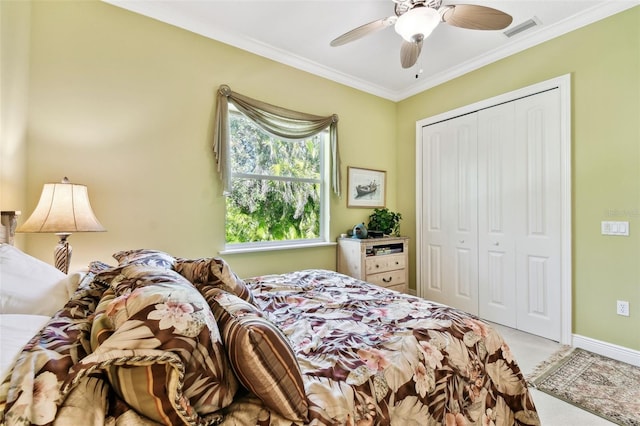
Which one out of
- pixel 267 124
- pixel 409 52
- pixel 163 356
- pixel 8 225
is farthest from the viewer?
pixel 267 124

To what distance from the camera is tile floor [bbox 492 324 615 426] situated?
5.41 feet

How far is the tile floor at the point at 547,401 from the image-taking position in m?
1.65

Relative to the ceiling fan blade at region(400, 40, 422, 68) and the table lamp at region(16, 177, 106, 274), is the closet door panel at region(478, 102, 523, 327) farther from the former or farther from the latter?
the table lamp at region(16, 177, 106, 274)

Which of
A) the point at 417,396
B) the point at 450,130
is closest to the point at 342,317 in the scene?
the point at 417,396

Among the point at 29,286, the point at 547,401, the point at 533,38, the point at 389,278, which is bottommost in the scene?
the point at 547,401

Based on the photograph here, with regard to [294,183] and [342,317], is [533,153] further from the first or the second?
[342,317]

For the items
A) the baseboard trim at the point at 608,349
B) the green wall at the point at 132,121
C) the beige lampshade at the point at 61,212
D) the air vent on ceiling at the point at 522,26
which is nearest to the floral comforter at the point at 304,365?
the beige lampshade at the point at 61,212

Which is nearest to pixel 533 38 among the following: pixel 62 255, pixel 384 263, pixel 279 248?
pixel 384 263

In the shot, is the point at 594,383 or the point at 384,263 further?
the point at 384,263

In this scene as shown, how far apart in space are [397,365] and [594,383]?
1994 mm

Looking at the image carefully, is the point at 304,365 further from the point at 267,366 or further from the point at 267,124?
the point at 267,124

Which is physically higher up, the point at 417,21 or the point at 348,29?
the point at 348,29

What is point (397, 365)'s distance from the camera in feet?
3.38

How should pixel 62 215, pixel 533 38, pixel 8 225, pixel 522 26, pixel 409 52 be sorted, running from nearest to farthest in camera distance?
pixel 8 225, pixel 62 215, pixel 409 52, pixel 522 26, pixel 533 38
